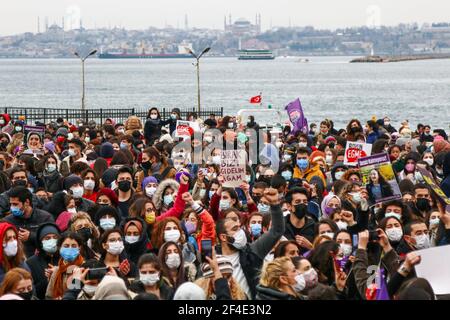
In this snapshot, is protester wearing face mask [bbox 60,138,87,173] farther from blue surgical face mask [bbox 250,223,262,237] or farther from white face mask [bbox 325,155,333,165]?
blue surgical face mask [bbox 250,223,262,237]

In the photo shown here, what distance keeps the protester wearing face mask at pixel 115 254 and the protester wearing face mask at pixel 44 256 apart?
51cm

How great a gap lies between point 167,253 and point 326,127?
48.5 ft

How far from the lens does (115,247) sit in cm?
1070

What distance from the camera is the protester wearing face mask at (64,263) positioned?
33.9 feet

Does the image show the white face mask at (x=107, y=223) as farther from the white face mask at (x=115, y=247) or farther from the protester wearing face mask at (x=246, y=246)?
the protester wearing face mask at (x=246, y=246)

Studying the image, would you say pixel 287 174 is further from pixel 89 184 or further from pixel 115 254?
pixel 115 254

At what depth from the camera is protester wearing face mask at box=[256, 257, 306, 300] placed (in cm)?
879

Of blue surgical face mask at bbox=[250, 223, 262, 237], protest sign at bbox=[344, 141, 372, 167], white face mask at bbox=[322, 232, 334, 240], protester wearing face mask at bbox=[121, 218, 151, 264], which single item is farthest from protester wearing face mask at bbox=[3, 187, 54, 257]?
protest sign at bbox=[344, 141, 372, 167]

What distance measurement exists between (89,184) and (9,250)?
4.25 metres

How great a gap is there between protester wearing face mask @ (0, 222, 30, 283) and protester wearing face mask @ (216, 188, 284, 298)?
167cm

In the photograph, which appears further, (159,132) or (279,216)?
(159,132)

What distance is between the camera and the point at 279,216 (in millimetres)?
10625

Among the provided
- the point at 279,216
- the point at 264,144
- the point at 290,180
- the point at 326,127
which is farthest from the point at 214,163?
the point at 326,127
